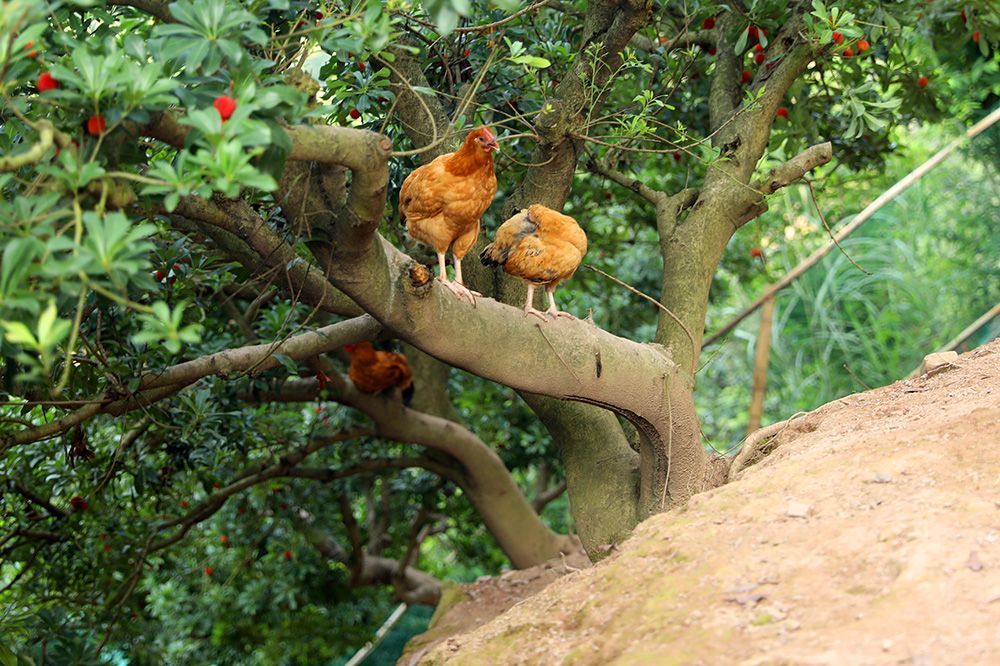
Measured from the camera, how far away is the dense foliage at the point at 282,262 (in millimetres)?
2312

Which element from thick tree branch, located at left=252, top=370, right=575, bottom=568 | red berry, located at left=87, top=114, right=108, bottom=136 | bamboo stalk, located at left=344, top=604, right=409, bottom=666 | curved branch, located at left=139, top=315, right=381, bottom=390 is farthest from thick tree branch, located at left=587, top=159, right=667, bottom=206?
bamboo stalk, located at left=344, top=604, right=409, bottom=666

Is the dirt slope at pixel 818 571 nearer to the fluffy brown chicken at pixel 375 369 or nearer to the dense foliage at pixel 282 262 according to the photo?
the dense foliage at pixel 282 262

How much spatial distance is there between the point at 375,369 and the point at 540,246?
1925mm

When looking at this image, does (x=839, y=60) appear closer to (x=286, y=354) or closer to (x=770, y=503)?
(x=770, y=503)

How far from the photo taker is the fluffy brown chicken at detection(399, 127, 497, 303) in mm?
3668

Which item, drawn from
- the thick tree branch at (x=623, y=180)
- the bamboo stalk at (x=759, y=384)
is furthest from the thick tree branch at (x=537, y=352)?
the bamboo stalk at (x=759, y=384)

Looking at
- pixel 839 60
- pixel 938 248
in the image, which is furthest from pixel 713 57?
pixel 938 248

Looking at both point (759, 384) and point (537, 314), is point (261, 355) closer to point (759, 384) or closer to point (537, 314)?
point (537, 314)

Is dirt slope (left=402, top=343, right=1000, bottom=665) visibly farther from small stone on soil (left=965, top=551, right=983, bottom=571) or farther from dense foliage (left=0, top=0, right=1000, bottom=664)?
dense foliage (left=0, top=0, right=1000, bottom=664)

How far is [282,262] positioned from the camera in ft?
11.2

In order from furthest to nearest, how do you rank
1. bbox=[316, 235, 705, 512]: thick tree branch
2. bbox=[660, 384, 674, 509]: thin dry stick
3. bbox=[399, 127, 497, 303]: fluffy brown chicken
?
bbox=[660, 384, 674, 509]: thin dry stick → bbox=[399, 127, 497, 303]: fluffy brown chicken → bbox=[316, 235, 705, 512]: thick tree branch

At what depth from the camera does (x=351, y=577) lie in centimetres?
728

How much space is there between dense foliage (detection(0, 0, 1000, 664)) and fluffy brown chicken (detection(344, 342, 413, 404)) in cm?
22

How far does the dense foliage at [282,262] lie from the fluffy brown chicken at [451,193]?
0.14m
